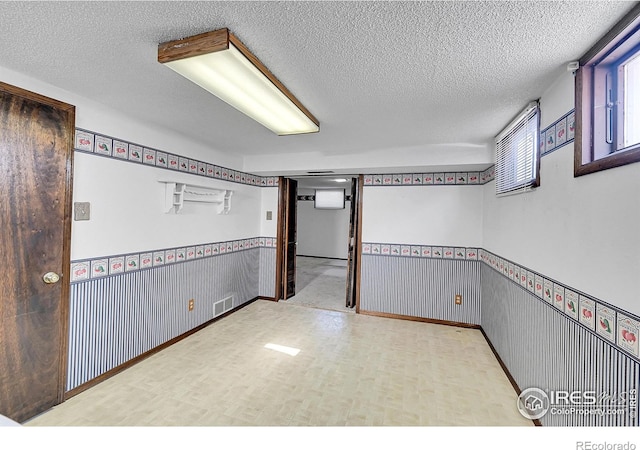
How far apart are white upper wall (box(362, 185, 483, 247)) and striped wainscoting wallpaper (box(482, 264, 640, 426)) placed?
902mm

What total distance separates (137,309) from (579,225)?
3189mm

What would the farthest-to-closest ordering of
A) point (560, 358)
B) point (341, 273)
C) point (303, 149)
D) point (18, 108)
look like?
point (341, 273) → point (303, 149) → point (18, 108) → point (560, 358)

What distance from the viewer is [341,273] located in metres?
6.61

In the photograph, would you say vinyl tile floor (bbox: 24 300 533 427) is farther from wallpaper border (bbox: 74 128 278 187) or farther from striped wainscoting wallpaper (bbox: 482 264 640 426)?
wallpaper border (bbox: 74 128 278 187)

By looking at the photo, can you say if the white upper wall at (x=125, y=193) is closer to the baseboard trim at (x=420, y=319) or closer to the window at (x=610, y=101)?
the baseboard trim at (x=420, y=319)

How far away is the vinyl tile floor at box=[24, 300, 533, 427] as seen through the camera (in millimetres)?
1866

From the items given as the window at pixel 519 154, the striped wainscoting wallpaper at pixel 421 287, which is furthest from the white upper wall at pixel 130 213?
the window at pixel 519 154

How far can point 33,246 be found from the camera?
1.80 m

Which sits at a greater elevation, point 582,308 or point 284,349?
point 582,308

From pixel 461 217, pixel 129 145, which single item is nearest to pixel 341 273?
pixel 461 217

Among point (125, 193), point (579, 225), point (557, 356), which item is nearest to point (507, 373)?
point (557, 356)

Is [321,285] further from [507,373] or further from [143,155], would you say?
[143,155]
